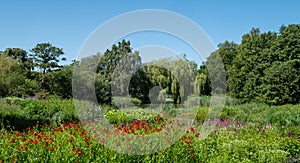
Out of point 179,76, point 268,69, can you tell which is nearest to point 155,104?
point 179,76

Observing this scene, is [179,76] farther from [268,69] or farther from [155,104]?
[268,69]

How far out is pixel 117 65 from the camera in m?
17.0

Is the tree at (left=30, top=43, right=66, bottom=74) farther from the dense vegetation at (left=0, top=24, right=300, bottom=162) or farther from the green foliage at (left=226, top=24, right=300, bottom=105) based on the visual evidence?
the green foliage at (left=226, top=24, right=300, bottom=105)

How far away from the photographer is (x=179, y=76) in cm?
1752

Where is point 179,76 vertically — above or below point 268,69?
below

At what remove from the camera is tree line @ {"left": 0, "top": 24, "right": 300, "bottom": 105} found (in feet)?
52.0

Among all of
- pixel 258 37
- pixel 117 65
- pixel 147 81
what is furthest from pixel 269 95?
pixel 117 65

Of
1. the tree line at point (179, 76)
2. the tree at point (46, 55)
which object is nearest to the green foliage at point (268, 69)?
the tree line at point (179, 76)

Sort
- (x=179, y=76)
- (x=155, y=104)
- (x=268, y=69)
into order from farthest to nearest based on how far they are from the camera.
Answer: (x=268, y=69) < (x=179, y=76) < (x=155, y=104)

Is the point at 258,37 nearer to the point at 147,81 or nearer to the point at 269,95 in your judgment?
the point at 269,95

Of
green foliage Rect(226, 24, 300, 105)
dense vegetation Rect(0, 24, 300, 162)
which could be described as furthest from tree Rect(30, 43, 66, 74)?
green foliage Rect(226, 24, 300, 105)

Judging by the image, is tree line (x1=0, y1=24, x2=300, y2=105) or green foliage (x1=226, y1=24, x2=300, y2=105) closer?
tree line (x1=0, y1=24, x2=300, y2=105)

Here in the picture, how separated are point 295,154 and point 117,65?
1274 cm

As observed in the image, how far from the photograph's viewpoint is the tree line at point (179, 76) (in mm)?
15836
